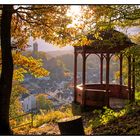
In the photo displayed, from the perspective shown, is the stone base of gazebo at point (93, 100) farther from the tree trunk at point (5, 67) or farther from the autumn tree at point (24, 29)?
the tree trunk at point (5, 67)

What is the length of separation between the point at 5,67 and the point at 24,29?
2053 millimetres

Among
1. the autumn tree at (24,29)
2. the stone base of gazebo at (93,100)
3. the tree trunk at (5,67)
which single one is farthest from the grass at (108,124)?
the autumn tree at (24,29)

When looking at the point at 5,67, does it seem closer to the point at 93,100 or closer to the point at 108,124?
the point at 108,124

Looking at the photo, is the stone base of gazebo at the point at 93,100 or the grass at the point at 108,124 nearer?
the grass at the point at 108,124

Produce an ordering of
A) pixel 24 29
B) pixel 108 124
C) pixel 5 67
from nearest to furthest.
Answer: pixel 5 67, pixel 108 124, pixel 24 29

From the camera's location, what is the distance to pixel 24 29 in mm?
11328

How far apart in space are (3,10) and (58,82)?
601 inches

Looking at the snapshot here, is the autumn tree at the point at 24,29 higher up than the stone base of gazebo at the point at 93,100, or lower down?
higher up

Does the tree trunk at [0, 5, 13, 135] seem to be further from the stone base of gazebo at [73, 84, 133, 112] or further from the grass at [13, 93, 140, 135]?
the stone base of gazebo at [73, 84, 133, 112]

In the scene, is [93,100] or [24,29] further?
[93,100]

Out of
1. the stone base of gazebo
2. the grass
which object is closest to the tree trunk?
the grass

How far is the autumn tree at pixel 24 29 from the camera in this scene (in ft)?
31.6

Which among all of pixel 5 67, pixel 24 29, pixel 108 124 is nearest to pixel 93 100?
pixel 108 124

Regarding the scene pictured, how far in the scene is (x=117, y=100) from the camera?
16672 millimetres
